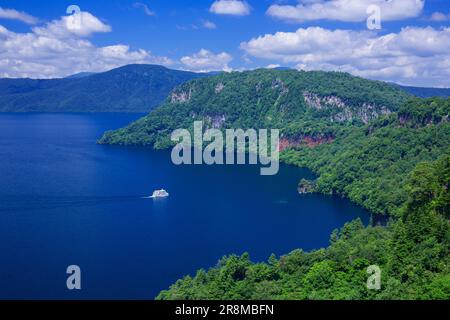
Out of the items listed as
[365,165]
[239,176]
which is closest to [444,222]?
[365,165]

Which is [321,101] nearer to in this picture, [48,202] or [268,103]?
[268,103]

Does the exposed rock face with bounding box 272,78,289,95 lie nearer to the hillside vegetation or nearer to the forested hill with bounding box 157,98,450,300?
the forested hill with bounding box 157,98,450,300

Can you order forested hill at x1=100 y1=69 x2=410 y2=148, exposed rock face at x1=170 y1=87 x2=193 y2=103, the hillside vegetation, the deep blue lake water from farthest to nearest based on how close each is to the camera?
exposed rock face at x1=170 y1=87 x2=193 y2=103
forested hill at x1=100 y1=69 x2=410 y2=148
the deep blue lake water
the hillside vegetation

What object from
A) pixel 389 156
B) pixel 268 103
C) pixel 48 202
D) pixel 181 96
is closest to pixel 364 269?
pixel 48 202

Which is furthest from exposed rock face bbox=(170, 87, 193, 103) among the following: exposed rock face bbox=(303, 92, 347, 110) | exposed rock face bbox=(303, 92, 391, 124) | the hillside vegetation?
the hillside vegetation

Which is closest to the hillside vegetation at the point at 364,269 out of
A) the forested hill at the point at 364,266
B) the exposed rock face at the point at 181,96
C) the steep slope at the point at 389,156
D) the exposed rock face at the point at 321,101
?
the forested hill at the point at 364,266
